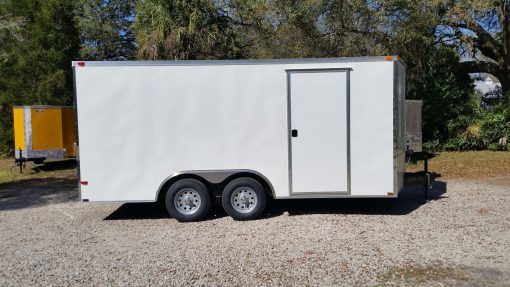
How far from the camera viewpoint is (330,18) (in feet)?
44.2

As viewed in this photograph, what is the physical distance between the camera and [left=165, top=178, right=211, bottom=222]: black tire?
305 inches

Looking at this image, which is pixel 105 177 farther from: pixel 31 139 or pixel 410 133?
pixel 31 139

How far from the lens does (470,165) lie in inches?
532

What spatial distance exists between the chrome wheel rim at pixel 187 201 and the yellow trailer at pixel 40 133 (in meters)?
7.60

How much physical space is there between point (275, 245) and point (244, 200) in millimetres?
1549

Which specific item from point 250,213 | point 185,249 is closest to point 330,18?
point 250,213

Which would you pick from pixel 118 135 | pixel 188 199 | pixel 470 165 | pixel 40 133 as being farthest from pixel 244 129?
pixel 40 133

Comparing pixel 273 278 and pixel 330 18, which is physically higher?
pixel 330 18

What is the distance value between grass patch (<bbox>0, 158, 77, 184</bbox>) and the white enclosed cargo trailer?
7.43 meters

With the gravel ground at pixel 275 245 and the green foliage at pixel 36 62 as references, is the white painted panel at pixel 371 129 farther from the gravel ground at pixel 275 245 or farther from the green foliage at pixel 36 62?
the green foliage at pixel 36 62

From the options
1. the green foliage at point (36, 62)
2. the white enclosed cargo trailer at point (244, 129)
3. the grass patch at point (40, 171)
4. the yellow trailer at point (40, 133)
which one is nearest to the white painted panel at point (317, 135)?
the white enclosed cargo trailer at point (244, 129)

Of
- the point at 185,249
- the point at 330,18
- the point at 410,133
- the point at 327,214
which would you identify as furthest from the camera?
the point at 330,18

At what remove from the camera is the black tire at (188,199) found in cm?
773

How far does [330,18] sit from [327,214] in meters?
7.16
